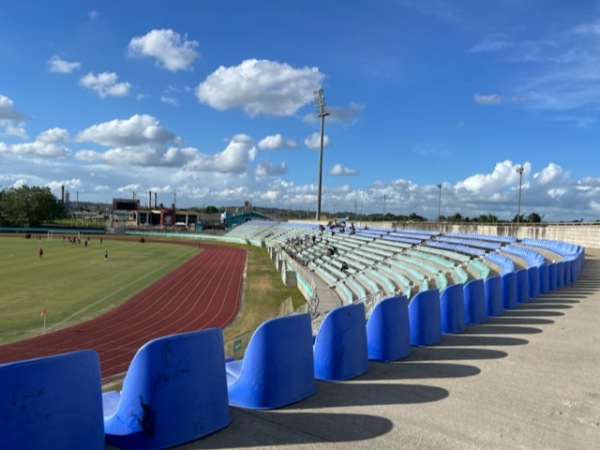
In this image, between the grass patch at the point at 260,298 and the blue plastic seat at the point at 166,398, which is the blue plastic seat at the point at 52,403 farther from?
the grass patch at the point at 260,298

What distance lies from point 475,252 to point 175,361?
21178 millimetres

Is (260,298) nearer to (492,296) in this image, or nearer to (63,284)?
(63,284)

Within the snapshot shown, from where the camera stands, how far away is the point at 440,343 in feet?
24.5

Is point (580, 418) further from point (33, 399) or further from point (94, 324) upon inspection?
point (94, 324)

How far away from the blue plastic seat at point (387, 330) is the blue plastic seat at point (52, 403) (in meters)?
3.69

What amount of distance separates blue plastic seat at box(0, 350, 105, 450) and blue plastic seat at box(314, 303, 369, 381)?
2.64 meters

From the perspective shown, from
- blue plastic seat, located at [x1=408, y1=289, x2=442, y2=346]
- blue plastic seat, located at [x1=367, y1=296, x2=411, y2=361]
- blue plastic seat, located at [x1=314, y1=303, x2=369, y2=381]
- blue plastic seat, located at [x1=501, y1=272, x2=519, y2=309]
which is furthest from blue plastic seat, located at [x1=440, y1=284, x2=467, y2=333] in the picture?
blue plastic seat, located at [x1=314, y1=303, x2=369, y2=381]

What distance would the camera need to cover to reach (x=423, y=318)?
24.0 feet

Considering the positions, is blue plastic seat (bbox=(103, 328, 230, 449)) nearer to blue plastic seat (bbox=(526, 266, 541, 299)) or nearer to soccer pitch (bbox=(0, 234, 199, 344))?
blue plastic seat (bbox=(526, 266, 541, 299))

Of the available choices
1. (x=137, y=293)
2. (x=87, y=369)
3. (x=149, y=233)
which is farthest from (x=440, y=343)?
(x=149, y=233)

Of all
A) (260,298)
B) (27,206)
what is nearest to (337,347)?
(260,298)

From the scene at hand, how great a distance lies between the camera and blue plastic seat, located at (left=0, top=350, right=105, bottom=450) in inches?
124

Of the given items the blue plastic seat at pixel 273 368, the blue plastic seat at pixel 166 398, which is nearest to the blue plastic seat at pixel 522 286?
the blue plastic seat at pixel 273 368

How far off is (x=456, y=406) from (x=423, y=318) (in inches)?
97.2
